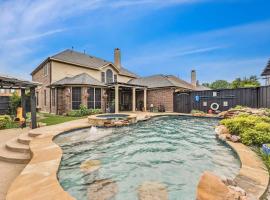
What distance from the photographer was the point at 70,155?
4.53 metres

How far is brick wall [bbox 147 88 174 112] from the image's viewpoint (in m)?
18.2

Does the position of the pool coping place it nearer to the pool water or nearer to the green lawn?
the pool water

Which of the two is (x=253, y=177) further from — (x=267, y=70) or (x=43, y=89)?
(x=43, y=89)

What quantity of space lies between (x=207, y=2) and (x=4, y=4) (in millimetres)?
14493

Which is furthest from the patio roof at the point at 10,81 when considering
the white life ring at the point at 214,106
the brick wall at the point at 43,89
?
the white life ring at the point at 214,106

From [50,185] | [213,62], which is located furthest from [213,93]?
[50,185]

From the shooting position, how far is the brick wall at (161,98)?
18.2m

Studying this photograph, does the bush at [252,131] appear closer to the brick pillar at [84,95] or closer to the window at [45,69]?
the brick pillar at [84,95]

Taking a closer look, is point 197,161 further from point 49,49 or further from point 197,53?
point 49,49

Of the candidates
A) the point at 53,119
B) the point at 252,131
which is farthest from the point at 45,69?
the point at 252,131

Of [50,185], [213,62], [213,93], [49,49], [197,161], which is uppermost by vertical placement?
[49,49]

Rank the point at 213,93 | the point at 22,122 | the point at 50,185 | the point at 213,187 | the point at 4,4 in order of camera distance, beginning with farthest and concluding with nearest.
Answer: the point at 213,93
the point at 4,4
the point at 22,122
the point at 50,185
the point at 213,187

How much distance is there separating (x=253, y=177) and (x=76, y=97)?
14243 mm

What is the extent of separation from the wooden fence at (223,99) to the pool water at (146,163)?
33.0 feet
